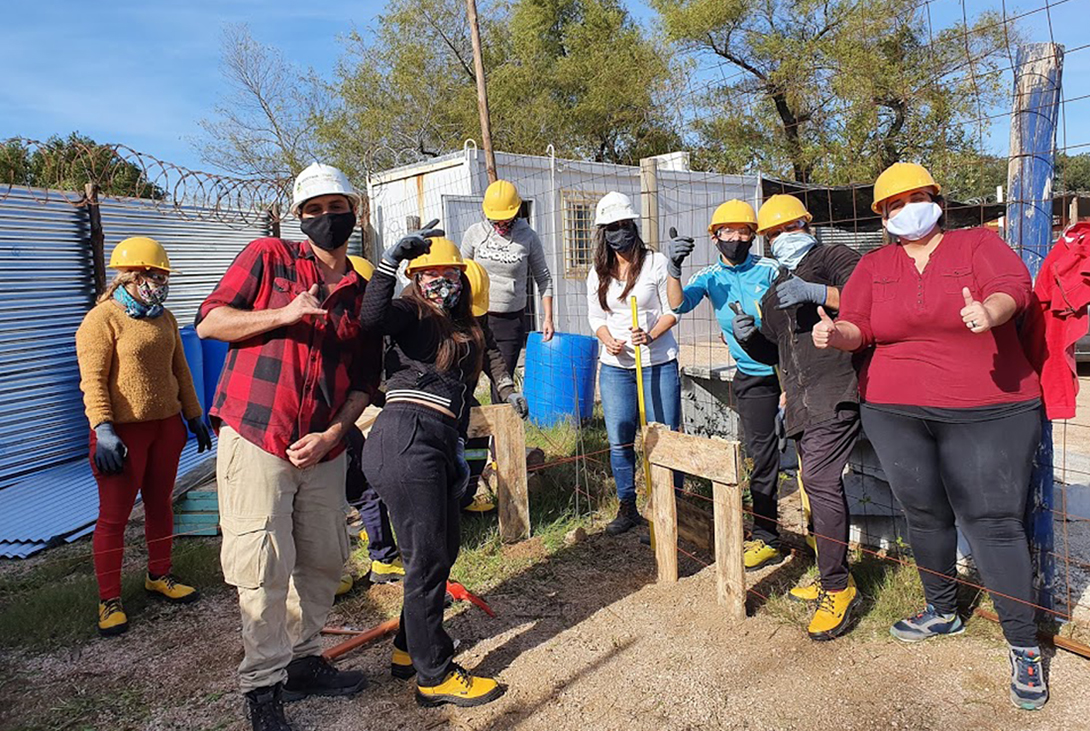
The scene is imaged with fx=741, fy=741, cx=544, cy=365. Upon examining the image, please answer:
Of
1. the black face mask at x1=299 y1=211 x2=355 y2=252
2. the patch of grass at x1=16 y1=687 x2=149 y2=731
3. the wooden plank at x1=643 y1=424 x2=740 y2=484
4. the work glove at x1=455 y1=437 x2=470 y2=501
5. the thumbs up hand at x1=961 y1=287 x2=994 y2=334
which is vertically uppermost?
the black face mask at x1=299 y1=211 x2=355 y2=252

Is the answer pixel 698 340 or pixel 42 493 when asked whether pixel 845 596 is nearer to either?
pixel 42 493

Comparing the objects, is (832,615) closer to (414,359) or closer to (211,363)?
(414,359)

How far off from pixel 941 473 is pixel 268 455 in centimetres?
256

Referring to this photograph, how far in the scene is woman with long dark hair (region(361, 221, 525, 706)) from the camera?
2732mm

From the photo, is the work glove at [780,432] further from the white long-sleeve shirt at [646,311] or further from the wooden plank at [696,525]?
the white long-sleeve shirt at [646,311]

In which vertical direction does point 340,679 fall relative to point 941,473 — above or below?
below

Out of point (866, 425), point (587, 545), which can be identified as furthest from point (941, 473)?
point (587, 545)

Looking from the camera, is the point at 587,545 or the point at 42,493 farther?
the point at 42,493

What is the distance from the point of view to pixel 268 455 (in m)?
2.60

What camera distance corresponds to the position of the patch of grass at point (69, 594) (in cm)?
366

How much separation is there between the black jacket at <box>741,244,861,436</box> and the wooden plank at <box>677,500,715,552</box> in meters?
0.97

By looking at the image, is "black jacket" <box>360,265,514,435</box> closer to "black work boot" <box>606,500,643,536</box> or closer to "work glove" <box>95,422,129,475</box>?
"work glove" <box>95,422,129,475</box>

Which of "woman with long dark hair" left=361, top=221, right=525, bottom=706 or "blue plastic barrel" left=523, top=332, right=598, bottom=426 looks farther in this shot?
"blue plastic barrel" left=523, top=332, right=598, bottom=426

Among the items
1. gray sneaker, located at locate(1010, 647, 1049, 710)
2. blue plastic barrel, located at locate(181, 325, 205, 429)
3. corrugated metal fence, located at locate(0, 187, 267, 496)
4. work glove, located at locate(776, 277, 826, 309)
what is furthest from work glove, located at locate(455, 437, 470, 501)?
corrugated metal fence, located at locate(0, 187, 267, 496)
